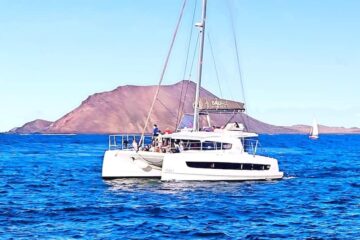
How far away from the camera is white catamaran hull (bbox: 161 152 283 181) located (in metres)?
41.5

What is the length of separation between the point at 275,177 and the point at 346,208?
12654 millimetres

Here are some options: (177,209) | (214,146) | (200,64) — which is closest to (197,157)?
(214,146)

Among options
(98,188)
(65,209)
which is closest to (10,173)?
(98,188)

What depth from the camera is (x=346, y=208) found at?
33.4 meters

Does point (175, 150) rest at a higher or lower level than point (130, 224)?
higher

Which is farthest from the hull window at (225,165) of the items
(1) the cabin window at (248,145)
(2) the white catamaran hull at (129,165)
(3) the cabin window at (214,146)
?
(2) the white catamaran hull at (129,165)

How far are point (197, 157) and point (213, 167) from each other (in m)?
1.76

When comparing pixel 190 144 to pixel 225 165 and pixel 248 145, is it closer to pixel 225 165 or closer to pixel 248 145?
pixel 225 165

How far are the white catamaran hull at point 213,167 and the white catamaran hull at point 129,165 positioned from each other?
2.03m

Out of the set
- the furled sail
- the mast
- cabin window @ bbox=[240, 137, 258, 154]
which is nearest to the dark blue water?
cabin window @ bbox=[240, 137, 258, 154]

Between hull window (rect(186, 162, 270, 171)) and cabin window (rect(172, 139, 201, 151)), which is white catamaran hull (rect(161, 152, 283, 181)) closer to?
hull window (rect(186, 162, 270, 171))

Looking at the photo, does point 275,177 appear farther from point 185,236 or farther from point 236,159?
point 185,236

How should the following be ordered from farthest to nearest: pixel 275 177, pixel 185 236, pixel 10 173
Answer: pixel 10 173 < pixel 275 177 < pixel 185 236

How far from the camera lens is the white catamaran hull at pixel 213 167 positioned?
41531 mm
